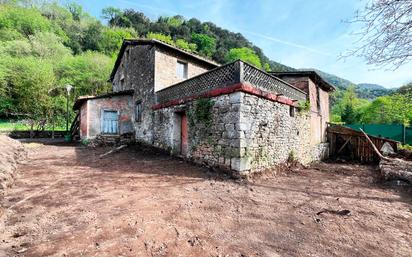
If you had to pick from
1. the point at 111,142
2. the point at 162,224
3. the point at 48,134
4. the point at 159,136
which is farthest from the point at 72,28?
the point at 162,224

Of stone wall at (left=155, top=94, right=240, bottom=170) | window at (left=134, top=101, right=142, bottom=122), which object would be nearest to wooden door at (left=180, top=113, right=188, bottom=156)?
stone wall at (left=155, top=94, right=240, bottom=170)

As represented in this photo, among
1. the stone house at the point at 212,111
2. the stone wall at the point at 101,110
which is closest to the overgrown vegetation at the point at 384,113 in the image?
the stone house at the point at 212,111

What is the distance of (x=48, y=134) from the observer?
18453 millimetres

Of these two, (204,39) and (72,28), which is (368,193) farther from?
(72,28)

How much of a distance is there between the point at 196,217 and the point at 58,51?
117 feet

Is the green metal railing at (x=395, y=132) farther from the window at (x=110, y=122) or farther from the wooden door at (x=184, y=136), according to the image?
the window at (x=110, y=122)

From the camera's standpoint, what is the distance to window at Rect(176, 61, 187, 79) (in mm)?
12498

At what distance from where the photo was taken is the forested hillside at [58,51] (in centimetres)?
2230

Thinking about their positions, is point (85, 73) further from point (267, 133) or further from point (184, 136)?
point (267, 133)

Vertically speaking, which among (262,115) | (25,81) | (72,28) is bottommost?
(262,115)

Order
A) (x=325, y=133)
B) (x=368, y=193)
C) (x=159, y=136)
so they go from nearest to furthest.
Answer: (x=368, y=193)
(x=159, y=136)
(x=325, y=133)

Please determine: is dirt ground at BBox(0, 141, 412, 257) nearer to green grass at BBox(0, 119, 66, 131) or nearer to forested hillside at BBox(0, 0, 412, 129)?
forested hillside at BBox(0, 0, 412, 129)

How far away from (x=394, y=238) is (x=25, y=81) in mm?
30336

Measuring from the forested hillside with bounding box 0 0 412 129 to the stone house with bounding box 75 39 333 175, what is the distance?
178 inches
